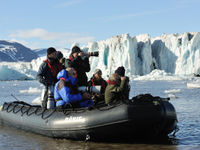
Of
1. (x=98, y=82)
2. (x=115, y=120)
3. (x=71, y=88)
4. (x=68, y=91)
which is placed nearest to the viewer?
(x=115, y=120)

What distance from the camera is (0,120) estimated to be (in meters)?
8.04

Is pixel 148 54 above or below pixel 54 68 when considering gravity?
above

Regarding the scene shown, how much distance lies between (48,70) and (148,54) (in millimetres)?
40691

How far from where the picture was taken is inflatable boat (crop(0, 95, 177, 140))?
519 cm

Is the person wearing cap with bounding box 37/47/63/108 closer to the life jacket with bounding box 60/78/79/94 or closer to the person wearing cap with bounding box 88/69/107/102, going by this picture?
the person wearing cap with bounding box 88/69/107/102

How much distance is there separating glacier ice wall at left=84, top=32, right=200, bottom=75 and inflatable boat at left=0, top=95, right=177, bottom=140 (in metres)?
38.6

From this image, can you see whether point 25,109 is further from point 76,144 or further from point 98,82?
point 76,144

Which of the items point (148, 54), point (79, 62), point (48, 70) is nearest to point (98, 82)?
point (79, 62)

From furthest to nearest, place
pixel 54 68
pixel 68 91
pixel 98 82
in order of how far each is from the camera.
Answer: pixel 54 68
pixel 98 82
pixel 68 91

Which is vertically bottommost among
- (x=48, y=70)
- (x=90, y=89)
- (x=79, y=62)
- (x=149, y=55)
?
(x=90, y=89)

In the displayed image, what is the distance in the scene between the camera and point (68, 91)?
581cm

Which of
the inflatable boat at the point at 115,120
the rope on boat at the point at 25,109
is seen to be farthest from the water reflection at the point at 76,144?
the rope on boat at the point at 25,109

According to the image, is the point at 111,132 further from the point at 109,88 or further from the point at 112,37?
the point at 112,37

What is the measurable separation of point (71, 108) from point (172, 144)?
1.96 metres
